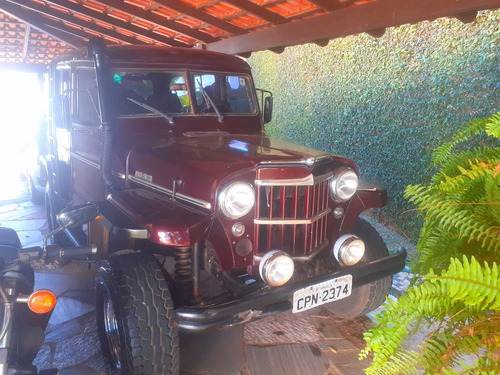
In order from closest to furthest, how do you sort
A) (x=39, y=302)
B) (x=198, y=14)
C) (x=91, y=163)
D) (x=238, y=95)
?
1. (x=39, y=302)
2. (x=91, y=163)
3. (x=238, y=95)
4. (x=198, y=14)

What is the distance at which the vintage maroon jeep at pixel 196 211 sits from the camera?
238 centimetres

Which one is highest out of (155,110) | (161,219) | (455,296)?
(155,110)

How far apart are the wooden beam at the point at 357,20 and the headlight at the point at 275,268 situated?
2.68 meters

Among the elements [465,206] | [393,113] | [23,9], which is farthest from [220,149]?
[23,9]

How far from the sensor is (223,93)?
3801mm

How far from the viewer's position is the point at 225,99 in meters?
3.80

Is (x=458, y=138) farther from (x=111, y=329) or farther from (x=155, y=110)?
(x=111, y=329)

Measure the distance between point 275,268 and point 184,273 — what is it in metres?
0.57

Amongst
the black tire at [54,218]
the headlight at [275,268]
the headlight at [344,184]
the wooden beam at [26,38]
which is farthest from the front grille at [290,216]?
the wooden beam at [26,38]

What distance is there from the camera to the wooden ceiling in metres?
4.17

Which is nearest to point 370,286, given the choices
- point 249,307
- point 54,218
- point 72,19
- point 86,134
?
point 249,307

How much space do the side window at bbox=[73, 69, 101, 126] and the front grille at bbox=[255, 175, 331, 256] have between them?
172cm

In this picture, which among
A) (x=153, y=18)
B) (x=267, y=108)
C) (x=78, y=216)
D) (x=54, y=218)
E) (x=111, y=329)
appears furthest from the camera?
(x=153, y=18)

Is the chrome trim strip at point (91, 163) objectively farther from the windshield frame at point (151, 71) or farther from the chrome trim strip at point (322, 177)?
the chrome trim strip at point (322, 177)
